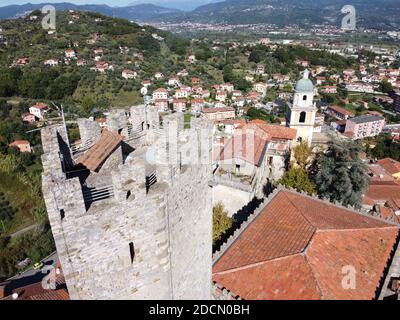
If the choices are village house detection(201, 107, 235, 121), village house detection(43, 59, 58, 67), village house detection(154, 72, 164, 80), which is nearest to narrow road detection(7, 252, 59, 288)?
village house detection(201, 107, 235, 121)

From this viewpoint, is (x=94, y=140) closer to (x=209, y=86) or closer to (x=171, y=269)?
(x=171, y=269)

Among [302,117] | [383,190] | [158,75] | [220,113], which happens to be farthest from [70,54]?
[383,190]

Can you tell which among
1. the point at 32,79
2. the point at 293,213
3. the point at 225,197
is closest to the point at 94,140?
the point at 293,213

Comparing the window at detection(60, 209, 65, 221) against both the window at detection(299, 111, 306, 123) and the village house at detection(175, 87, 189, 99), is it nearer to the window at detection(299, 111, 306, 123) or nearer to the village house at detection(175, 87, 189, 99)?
the window at detection(299, 111, 306, 123)

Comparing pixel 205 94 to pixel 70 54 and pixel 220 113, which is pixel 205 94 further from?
pixel 70 54

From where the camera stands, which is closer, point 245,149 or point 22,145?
point 245,149

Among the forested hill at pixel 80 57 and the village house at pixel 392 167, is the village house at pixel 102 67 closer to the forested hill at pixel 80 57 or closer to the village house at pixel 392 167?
the forested hill at pixel 80 57
